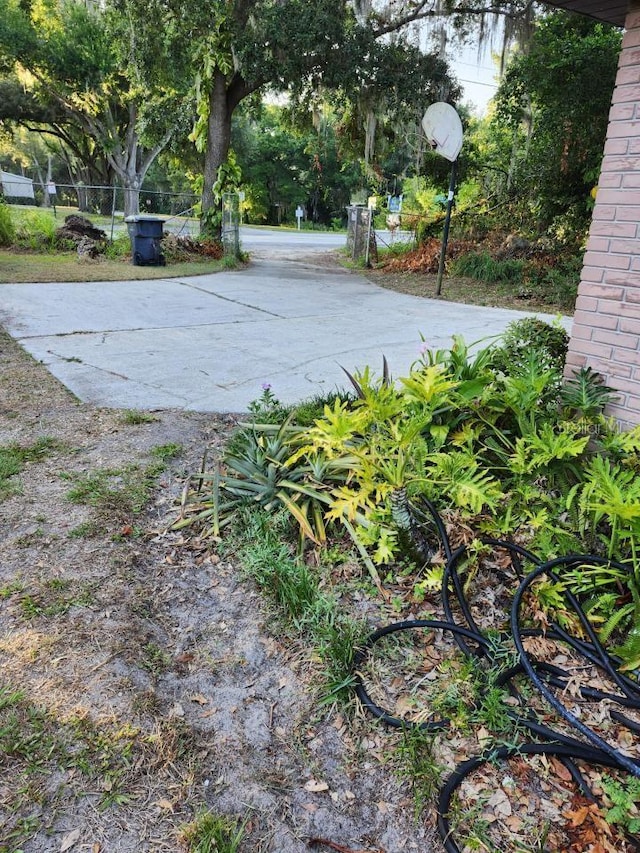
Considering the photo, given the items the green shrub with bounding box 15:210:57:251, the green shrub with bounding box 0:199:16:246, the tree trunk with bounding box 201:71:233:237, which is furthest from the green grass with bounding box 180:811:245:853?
the green shrub with bounding box 0:199:16:246

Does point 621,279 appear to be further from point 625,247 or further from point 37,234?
point 37,234

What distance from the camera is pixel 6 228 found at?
39.0ft

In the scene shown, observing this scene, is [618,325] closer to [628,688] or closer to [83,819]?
[628,688]

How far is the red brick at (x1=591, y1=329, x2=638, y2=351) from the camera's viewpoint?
260cm

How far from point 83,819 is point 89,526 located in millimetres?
1319

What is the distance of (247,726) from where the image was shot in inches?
66.6

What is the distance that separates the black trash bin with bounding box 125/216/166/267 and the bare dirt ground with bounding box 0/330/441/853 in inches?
359

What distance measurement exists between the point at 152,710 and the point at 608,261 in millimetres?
2589

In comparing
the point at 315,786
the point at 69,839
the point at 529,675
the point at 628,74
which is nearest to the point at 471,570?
the point at 529,675

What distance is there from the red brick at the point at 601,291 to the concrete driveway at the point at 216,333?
1.87 metres

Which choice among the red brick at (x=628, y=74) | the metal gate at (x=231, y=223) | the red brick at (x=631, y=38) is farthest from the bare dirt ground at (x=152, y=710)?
the metal gate at (x=231, y=223)

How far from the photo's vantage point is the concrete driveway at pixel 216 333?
175 inches

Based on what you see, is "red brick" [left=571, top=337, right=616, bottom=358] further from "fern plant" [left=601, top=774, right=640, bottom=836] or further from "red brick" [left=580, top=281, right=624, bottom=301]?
"fern plant" [left=601, top=774, right=640, bottom=836]

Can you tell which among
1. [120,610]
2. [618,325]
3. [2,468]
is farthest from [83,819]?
[618,325]
